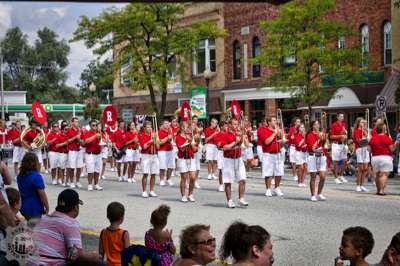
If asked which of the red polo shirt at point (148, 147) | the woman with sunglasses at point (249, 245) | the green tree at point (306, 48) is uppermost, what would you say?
the green tree at point (306, 48)

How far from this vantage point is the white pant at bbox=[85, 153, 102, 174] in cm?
2038

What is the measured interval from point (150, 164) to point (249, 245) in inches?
546

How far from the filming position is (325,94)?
110 feet

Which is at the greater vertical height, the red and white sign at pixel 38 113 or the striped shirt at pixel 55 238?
the red and white sign at pixel 38 113

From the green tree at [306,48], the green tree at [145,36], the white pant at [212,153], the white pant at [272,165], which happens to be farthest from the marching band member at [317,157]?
the green tree at [145,36]

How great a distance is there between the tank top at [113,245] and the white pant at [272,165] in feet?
36.1

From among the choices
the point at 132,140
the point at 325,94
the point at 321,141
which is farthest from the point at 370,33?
the point at 321,141

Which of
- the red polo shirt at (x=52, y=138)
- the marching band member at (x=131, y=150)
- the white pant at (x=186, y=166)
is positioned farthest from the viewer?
the marching band member at (x=131, y=150)

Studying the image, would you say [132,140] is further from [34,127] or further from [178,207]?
[178,207]

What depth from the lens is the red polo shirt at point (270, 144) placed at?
693 inches

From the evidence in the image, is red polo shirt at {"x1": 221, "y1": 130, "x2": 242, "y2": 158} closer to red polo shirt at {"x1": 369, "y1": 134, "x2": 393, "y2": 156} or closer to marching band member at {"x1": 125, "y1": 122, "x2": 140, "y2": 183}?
red polo shirt at {"x1": 369, "y1": 134, "x2": 393, "y2": 156}

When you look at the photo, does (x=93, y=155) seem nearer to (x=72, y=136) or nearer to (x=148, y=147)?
(x=72, y=136)

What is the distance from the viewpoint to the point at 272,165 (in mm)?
17797

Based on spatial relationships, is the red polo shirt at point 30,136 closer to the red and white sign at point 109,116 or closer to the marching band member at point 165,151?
the marching band member at point 165,151
